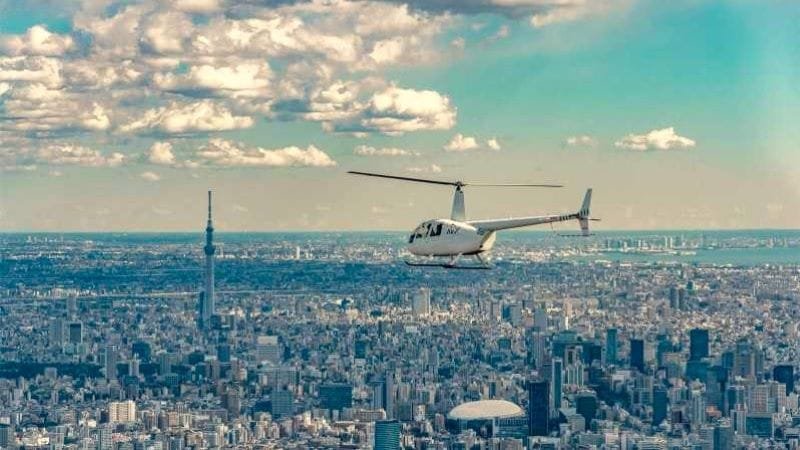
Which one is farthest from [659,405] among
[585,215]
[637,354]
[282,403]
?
[585,215]

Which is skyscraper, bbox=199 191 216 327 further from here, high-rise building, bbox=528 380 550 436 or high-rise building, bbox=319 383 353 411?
high-rise building, bbox=528 380 550 436

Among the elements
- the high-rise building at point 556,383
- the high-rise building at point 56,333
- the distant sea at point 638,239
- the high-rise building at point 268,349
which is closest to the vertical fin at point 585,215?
the distant sea at point 638,239

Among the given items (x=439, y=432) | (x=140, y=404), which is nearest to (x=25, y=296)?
(x=140, y=404)

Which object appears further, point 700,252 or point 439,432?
point 700,252

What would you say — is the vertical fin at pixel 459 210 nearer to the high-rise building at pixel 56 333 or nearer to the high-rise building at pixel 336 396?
the high-rise building at pixel 336 396

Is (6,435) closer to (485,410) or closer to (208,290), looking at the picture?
(485,410)

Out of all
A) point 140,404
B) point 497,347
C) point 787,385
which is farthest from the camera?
point 497,347

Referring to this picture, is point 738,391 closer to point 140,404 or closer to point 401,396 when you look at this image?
point 401,396
